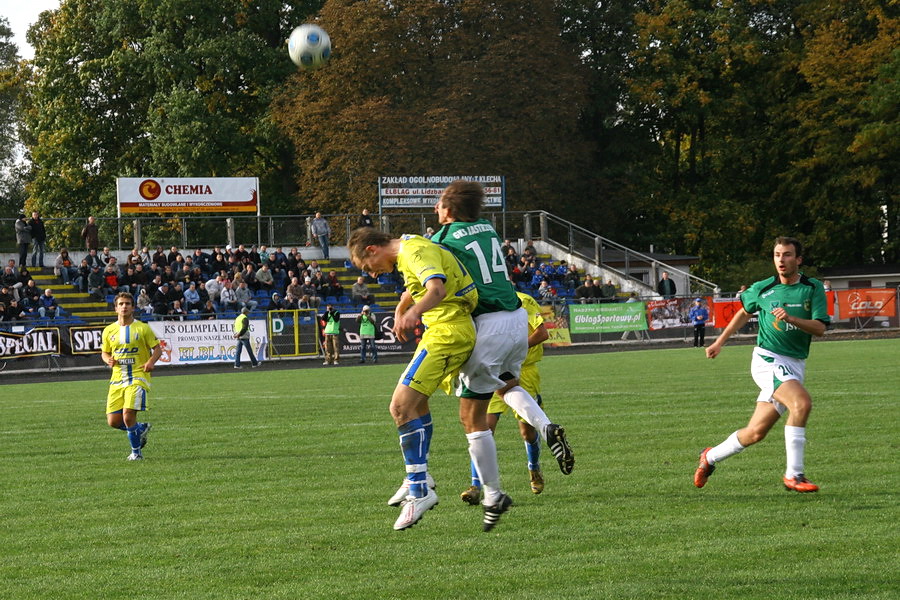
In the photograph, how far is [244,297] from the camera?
3400cm

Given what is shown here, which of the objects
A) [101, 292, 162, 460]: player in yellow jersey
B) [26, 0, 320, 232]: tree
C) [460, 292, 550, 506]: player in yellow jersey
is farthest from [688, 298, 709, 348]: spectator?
[460, 292, 550, 506]: player in yellow jersey

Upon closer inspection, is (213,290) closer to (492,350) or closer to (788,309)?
(788,309)

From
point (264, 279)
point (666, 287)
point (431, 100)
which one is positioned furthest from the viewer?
point (431, 100)

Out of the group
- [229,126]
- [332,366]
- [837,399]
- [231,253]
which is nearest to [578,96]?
[229,126]

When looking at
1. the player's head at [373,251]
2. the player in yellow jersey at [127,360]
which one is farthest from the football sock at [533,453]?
the player in yellow jersey at [127,360]

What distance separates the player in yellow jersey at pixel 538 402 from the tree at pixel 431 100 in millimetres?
35442

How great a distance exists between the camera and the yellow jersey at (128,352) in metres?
12.9

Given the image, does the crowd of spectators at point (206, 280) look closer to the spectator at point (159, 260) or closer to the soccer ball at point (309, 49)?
the spectator at point (159, 260)

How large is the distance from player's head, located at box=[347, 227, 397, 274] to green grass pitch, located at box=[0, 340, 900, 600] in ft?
5.78

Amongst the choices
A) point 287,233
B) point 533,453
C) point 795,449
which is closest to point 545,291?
point 287,233

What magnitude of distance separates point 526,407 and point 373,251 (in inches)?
73.6

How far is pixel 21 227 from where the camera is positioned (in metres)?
36.4

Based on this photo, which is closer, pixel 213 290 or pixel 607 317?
pixel 213 290

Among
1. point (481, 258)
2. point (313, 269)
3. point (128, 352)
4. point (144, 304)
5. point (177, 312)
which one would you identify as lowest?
point (177, 312)
